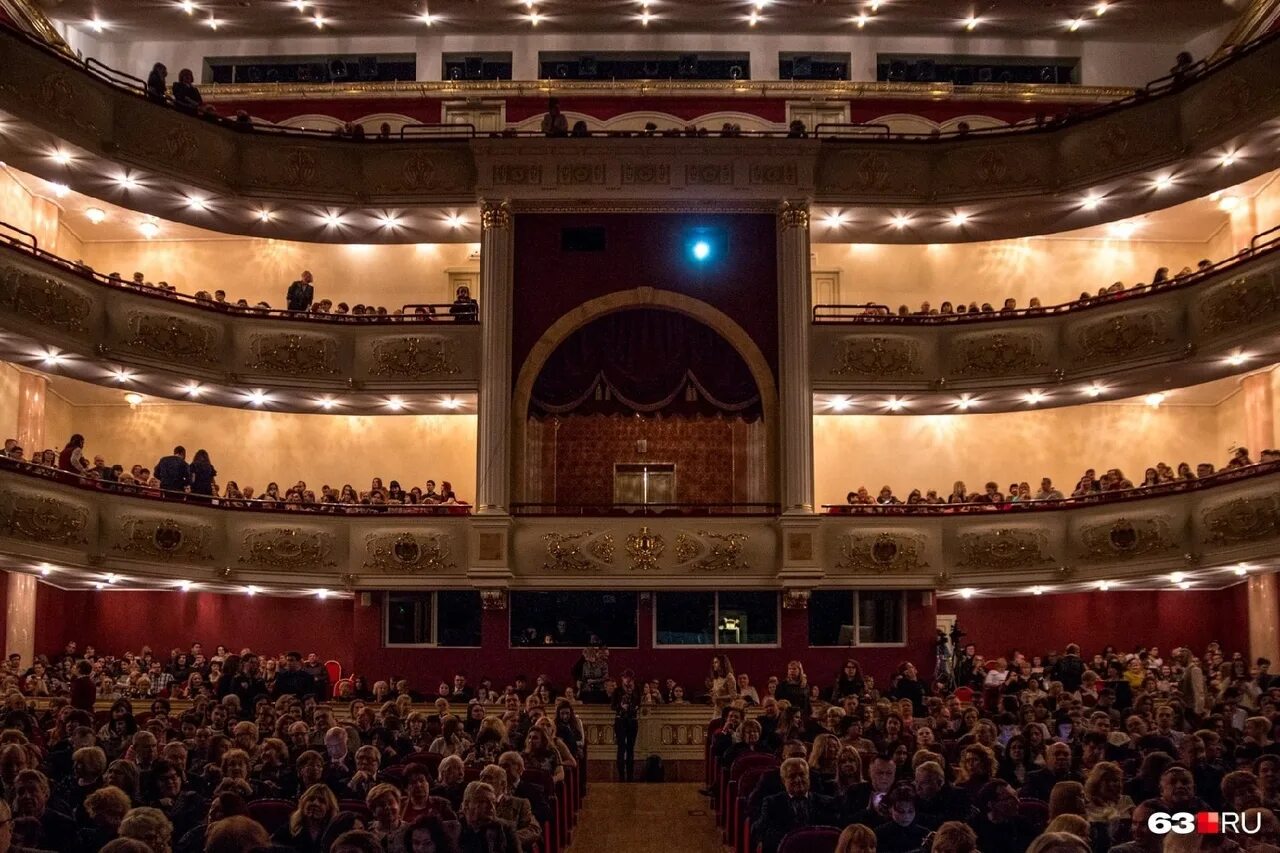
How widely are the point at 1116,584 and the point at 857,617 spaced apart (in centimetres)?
438

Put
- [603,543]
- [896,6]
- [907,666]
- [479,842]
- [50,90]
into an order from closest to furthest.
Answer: [479,842], [907,666], [50,90], [603,543], [896,6]

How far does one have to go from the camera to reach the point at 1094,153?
77.5 ft

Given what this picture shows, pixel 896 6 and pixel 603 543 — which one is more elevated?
pixel 896 6

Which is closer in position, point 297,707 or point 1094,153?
point 297,707

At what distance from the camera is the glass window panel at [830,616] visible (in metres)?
23.1

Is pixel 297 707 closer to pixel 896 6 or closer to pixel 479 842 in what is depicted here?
pixel 479 842

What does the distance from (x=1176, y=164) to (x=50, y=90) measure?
719 inches

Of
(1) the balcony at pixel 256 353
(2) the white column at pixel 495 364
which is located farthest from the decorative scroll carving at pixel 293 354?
(2) the white column at pixel 495 364

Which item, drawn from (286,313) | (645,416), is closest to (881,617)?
(645,416)

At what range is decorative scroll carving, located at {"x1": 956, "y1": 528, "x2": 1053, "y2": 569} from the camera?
22.8m

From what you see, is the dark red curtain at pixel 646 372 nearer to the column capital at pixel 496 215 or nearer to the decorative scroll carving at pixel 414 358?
the decorative scroll carving at pixel 414 358

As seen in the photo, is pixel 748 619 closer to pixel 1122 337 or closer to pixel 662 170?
pixel 1122 337

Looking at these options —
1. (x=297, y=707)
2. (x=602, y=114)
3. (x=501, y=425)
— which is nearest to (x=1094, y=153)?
(x=602, y=114)

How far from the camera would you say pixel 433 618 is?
76.4 feet
